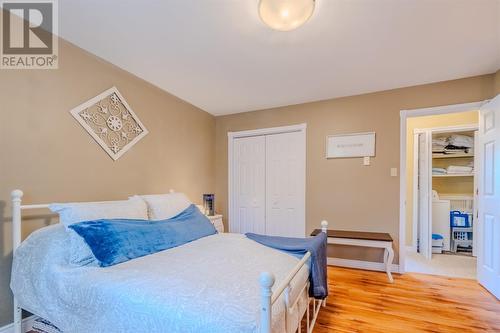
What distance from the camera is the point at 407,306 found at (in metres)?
2.34

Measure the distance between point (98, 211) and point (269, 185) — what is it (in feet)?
8.76

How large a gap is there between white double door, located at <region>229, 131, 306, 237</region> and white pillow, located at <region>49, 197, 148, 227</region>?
2153mm

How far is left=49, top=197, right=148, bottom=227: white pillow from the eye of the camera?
180 cm

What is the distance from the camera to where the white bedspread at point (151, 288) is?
1.12 meters

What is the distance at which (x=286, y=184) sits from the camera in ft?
13.1

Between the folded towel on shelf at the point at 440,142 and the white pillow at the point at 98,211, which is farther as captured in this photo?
the folded towel on shelf at the point at 440,142

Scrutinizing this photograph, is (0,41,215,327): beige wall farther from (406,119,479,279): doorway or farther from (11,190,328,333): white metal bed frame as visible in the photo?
(406,119,479,279): doorway

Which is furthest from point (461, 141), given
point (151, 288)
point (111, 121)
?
point (111, 121)

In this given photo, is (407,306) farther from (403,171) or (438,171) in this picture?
(438,171)

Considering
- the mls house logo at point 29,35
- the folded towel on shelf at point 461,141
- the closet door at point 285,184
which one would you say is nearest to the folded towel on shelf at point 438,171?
the folded towel on shelf at point 461,141

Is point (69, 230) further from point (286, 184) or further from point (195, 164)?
point (286, 184)

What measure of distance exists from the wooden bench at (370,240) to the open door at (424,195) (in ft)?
4.32

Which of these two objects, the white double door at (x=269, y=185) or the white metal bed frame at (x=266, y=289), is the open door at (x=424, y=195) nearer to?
the white double door at (x=269, y=185)

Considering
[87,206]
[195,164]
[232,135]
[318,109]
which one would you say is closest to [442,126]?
[318,109]
